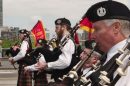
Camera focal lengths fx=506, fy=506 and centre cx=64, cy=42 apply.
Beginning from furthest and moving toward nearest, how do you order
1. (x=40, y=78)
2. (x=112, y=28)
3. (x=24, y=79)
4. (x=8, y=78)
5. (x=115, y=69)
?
(x=8, y=78) → (x=24, y=79) → (x=40, y=78) → (x=112, y=28) → (x=115, y=69)

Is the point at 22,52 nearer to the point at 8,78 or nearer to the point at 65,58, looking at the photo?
the point at 65,58

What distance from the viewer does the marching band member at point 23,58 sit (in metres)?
11.0

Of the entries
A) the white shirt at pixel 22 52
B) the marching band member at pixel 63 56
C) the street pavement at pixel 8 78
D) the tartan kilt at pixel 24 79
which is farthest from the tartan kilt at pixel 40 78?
the street pavement at pixel 8 78

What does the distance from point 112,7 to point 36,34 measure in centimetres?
899

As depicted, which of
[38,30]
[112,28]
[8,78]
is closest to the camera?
[112,28]

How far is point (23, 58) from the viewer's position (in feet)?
35.7

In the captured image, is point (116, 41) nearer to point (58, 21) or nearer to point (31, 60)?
point (58, 21)

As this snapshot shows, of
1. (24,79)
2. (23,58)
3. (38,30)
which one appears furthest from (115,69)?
(38,30)

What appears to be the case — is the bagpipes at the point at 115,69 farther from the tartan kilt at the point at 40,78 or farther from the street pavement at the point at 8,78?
the street pavement at the point at 8,78

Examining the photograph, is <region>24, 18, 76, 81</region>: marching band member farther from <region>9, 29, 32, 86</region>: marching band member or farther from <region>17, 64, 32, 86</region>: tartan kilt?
<region>17, 64, 32, 86</region>: tartan kilt

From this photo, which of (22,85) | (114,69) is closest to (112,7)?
(114,69)

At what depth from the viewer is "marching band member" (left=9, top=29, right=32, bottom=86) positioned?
11.0m

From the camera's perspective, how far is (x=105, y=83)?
266 cm

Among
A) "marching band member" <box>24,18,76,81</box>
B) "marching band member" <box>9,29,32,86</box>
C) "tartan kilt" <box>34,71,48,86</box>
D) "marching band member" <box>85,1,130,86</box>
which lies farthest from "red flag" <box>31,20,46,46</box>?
"marching band member" <box>85,1,130,86</box>
